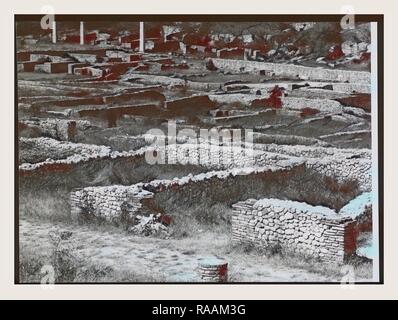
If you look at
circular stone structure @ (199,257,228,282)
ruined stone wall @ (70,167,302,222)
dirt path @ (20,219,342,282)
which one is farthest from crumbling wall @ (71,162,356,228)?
circular stone structure @ (199,257,228,282)

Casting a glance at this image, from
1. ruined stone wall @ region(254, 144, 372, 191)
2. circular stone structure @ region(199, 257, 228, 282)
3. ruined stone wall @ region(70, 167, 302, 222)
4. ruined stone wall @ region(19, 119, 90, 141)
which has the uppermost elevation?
ruined stone wall @ region(19, 119, 90, 141)

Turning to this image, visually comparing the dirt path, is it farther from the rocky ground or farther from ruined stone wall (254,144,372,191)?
ruined stone wall (254,144,372,191)

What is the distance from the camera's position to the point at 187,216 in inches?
258

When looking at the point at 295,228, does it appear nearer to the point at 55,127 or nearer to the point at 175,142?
the point at 175,142

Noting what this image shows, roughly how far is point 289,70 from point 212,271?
6.42 ft

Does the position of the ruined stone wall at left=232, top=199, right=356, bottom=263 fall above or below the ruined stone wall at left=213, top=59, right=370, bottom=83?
below

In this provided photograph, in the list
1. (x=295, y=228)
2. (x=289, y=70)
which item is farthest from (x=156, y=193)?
(x=289, y=70)

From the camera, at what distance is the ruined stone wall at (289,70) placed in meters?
6.62

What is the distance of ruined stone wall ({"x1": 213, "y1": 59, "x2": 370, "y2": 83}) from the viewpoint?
662 centimetres

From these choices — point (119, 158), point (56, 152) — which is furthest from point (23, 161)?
point (119, 158)

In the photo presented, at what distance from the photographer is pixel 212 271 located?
6.49 m

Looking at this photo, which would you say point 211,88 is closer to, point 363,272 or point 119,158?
point 119,158

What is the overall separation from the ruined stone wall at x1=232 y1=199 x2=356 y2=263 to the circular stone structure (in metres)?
0.29

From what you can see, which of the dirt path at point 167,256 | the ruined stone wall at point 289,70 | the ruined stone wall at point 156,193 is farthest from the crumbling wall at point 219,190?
the ruined stone wall at point 289,70
